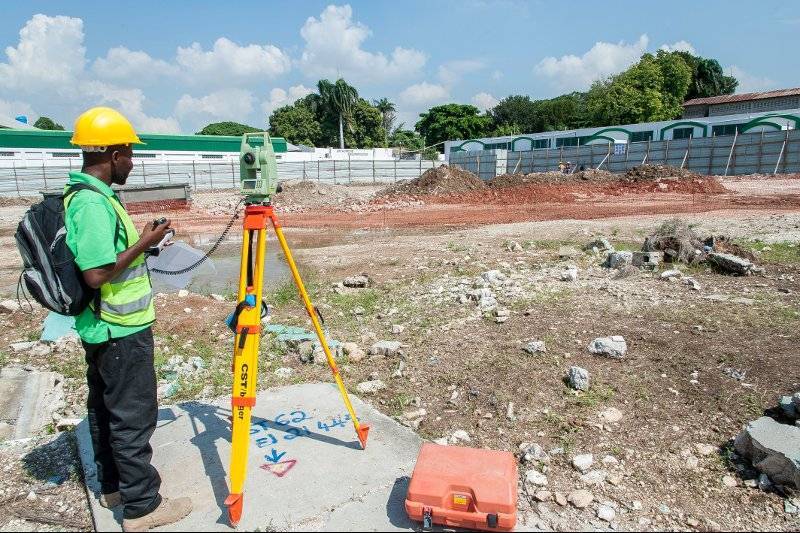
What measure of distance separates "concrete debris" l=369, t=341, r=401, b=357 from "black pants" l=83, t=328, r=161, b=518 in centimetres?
242

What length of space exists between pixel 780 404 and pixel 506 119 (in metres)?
75.4

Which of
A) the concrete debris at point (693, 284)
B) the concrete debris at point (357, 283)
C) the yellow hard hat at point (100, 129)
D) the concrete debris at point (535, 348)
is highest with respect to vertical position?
the yellow hard hat at point (100, 129)

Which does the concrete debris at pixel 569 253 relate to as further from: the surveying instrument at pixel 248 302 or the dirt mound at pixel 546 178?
the dirt mound at pixel 546 178

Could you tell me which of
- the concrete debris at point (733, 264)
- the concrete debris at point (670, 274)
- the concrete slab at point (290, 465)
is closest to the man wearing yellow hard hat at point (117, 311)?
the concrete slab at point (290, 465)

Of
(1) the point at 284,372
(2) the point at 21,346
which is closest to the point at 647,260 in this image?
(1) the point at 284,372

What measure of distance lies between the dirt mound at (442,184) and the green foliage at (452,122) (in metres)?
43.5

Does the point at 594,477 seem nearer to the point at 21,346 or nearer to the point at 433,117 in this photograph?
the point at 21,346

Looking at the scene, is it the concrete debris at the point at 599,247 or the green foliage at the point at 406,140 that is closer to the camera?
the concrete debris at the point at 599,247

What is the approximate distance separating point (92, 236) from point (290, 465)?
4.97 ft

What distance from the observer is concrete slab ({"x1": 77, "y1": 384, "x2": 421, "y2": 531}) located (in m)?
2.49

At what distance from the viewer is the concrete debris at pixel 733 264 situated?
6637 millimetres

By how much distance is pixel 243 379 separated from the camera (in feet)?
7.97

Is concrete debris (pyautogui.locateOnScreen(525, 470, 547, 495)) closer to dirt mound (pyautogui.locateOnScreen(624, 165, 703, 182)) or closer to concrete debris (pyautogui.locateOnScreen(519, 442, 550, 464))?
concrete debris (pyautogui.locateOnScreen(519, 442, 550, 464))

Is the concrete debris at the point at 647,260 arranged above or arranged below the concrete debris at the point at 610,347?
above
